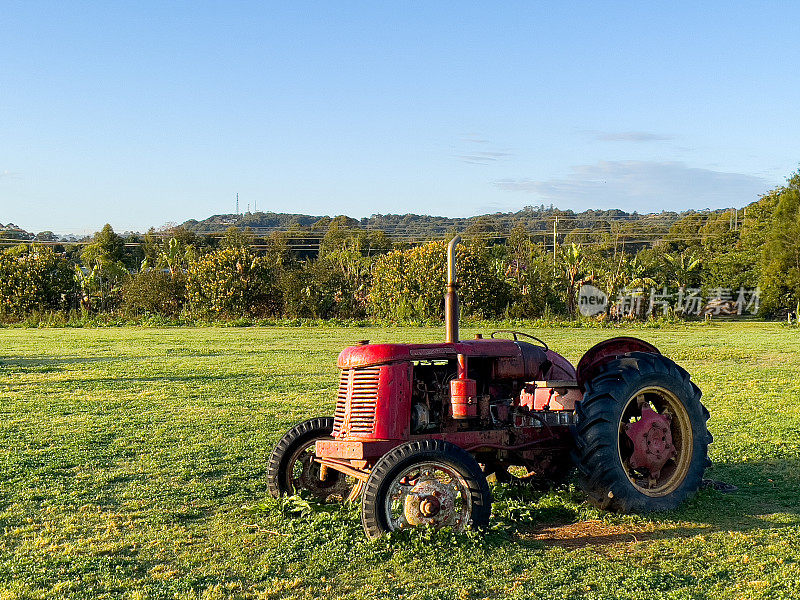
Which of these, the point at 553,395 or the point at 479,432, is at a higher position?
the point at 553,395

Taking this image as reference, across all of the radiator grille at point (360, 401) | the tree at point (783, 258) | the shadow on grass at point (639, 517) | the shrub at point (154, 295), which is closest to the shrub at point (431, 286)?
the shrub at point (154, 295)

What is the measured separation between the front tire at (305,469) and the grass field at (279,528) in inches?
9.6

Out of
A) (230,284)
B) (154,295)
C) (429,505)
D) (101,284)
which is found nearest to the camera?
(429,505)

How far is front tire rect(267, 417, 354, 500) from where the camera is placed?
20.5ft

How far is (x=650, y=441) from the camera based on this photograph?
6.09 meters

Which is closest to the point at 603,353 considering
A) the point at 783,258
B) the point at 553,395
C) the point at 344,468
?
the point at 553,395

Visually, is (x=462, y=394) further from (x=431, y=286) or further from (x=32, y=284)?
(x=32, y=284)

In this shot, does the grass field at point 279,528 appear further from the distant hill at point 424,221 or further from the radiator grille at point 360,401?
the distant hill at point 424,221

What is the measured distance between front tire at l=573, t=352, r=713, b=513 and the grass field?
0.61ft

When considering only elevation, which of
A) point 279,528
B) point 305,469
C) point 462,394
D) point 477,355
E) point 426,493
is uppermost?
point 477,355

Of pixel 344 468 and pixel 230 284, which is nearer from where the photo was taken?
pixel 344 468

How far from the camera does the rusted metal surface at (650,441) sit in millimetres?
6062

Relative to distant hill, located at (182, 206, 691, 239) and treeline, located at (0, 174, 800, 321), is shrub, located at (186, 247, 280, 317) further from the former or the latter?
distant hill, located at (182, 206, 691, 239)

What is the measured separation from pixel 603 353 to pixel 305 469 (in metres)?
2.60
